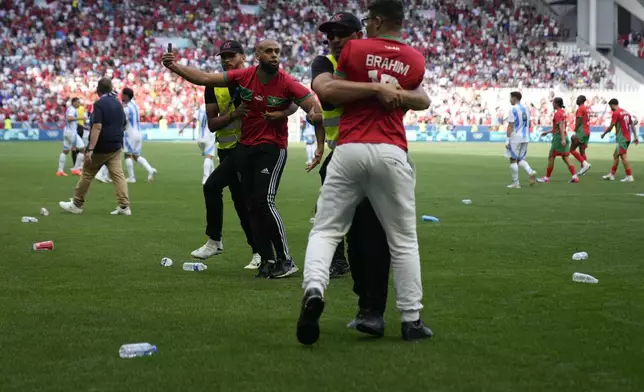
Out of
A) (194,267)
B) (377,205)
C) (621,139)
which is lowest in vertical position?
(194,267)

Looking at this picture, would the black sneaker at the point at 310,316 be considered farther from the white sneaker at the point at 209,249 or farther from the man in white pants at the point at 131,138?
the man in white pants at the point at 131,138

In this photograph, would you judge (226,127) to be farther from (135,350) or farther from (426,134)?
(426,134)

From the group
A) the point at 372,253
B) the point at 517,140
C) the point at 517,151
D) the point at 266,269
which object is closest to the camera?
the point at 372,253

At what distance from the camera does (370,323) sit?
6234 mm

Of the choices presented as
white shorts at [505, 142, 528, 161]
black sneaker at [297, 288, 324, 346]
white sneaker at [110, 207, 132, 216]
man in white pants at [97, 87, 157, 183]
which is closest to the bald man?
black sneaker at [297, 288, 324, 346]

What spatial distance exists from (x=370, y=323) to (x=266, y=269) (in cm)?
289

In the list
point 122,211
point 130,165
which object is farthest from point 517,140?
point 122,211

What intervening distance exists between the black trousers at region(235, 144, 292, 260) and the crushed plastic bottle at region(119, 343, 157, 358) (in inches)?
128

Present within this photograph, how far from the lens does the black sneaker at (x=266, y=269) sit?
8.98 m

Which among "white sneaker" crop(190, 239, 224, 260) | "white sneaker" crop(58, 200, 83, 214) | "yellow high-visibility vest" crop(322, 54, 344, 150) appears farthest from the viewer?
"white sneaker" crop(58, 200, 83, 214)

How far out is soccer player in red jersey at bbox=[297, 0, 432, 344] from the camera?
6000mm

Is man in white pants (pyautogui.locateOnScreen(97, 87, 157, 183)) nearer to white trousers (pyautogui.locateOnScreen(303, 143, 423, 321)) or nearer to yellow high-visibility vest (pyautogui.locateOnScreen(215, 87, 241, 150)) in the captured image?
yellow high-visibility vest (pyautogui.locateOnScreen(215, 87, 241, 150))

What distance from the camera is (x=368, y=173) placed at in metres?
6.04

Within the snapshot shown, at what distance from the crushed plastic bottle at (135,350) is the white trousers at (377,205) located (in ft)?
3.41
